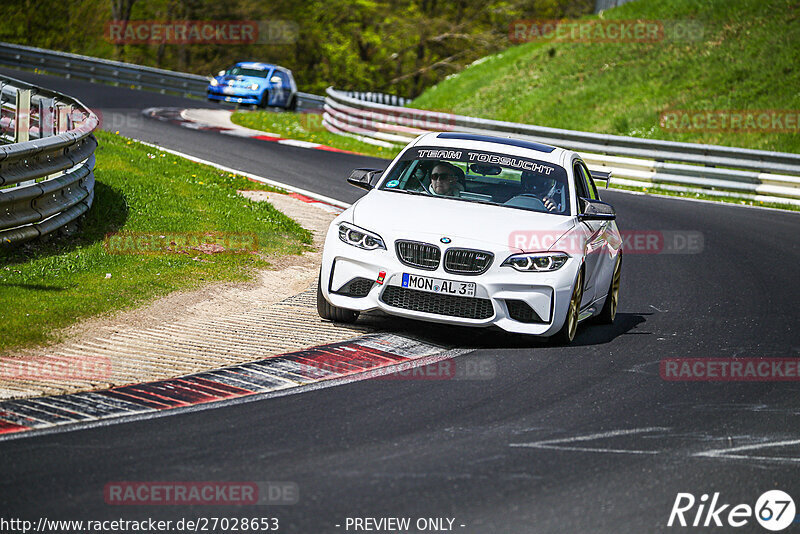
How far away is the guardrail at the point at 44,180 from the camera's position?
1005 cm

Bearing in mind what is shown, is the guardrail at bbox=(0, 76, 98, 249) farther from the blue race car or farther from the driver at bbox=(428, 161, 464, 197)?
the blue race car

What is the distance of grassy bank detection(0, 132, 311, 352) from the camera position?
8.86 meters

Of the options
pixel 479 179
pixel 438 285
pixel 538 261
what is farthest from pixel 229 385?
pixel 479 179

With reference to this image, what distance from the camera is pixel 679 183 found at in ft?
78.2

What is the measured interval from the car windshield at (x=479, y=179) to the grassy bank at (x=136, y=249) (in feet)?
7.18

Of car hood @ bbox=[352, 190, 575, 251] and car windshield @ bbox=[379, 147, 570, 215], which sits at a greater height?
car windshield @ bbox=[379, 147, 570, 215]

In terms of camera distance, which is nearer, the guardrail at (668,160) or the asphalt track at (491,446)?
the asphalt track at (491,446)

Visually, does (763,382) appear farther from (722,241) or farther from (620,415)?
(722,241)

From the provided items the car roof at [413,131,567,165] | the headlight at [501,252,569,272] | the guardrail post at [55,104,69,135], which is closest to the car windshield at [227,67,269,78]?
the guardrail post at [55,104,69,135]

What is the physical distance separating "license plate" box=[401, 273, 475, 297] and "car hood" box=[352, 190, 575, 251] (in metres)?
0.31

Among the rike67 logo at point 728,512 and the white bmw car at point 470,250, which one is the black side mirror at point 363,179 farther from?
the rike67 logo at point 728,512

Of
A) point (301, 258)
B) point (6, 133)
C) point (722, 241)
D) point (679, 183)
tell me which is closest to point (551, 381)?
point (301, 258)

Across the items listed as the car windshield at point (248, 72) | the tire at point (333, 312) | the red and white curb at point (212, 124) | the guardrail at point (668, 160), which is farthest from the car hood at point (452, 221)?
the car windshield at point (248, 72)

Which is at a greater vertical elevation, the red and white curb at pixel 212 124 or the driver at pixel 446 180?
the driver at pixel 446 180
